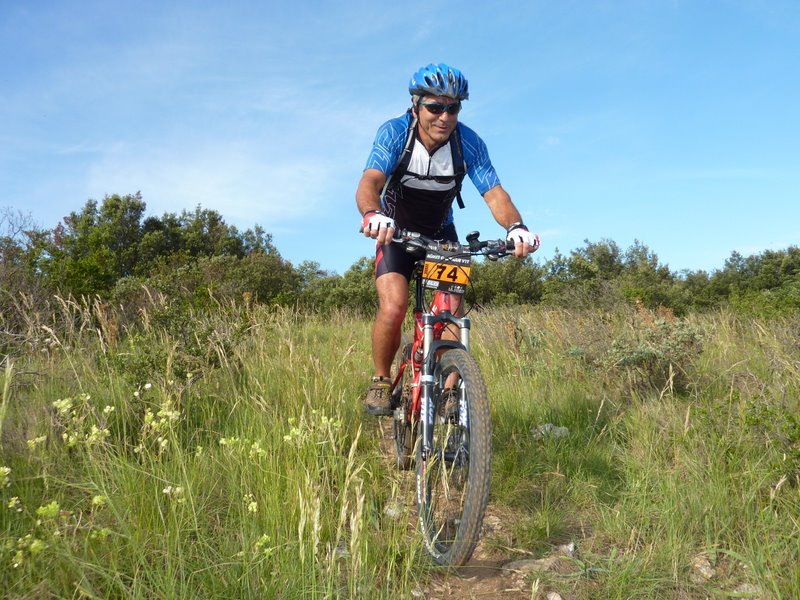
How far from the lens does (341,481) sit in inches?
108

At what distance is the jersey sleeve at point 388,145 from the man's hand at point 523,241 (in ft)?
3.26

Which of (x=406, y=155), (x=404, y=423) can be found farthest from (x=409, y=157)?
(x=404, y=423)

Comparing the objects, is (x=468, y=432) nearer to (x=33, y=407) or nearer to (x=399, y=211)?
(x=399, y=211)

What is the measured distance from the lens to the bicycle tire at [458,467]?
2.33m

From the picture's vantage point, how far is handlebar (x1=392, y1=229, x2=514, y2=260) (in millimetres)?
2900

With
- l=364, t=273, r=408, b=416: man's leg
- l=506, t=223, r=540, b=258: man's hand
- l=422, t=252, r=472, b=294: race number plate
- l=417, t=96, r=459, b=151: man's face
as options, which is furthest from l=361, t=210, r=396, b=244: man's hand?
l=417, t=96, r=459, b=151: man's face

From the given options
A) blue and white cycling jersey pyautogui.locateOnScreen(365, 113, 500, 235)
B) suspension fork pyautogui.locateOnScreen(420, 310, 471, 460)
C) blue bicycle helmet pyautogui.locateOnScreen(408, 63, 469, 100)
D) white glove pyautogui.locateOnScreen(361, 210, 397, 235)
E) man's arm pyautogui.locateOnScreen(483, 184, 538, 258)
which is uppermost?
blue bicycle helmet pyautogui.locateOnScreen(408, 63, 469, 100)

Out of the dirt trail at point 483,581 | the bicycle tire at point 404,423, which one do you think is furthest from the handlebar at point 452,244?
the dirt trail at point 483,581

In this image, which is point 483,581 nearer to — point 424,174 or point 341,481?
point 341,481

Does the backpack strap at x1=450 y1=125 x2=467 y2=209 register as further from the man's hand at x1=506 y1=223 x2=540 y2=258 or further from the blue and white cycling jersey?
the man's hand at x1=506 y1=223 x2=540 y2=258

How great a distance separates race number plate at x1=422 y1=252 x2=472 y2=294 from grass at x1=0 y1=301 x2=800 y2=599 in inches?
35.8

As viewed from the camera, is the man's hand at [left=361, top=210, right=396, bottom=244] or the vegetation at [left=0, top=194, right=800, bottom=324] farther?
the vegetation at [left=0, top=194, right=800, bottom=324]

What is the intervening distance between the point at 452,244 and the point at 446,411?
2.83ft

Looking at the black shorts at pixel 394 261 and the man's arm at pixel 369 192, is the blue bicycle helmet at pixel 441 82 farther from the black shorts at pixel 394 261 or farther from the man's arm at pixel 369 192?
the black shorts at pixel 394 261
